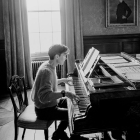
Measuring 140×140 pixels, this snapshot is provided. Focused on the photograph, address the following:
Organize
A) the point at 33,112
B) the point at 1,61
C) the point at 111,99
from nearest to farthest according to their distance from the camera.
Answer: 1. the point at 111,99
2. the point at 33,112
3. the point at 1,61

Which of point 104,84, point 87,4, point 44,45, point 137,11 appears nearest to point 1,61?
point 44,45

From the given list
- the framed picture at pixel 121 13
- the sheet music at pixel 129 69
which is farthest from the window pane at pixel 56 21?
the sheet music at pixel 129 69

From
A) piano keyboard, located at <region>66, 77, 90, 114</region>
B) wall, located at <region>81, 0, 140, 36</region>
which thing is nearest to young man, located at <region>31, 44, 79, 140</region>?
piano keyboard, located at <region>66, 77, 90, 114</region>

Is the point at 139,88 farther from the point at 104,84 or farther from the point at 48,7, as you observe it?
the point at 48,7

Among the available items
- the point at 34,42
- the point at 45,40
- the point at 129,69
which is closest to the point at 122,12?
the point at 45,40

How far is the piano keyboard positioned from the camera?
1.85 metres

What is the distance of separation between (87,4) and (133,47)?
5.18 ft

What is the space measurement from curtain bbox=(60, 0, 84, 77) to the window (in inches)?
16.7

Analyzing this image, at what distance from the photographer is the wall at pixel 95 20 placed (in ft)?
17.7

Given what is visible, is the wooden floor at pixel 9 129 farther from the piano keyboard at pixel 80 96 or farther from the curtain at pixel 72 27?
the curtain at pixel 72 27

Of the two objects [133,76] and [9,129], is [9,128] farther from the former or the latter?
[133,76]

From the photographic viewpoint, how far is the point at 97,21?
18.0 feet

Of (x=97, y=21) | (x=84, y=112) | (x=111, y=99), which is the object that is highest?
(x=97, y=21)

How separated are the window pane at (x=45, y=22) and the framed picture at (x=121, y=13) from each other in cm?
140
